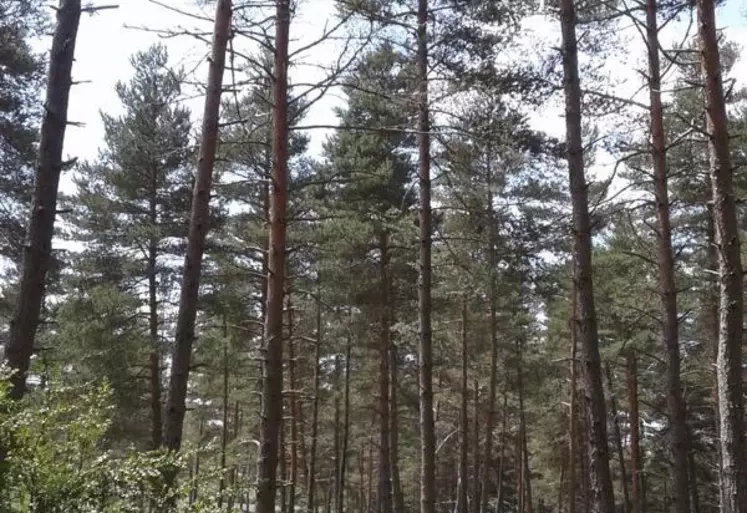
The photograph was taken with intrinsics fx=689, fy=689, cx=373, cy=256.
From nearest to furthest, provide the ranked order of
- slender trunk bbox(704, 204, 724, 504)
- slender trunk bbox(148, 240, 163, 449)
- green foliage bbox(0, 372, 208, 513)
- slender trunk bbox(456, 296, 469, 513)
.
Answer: green foliage bbox(0, 372, 208, 513) → slender trunk bbox(148, 240, 163, 449) → slender trunk bbox(704, 204, 724, 504) → slender trunk bbox(456, 296, 469, 513)

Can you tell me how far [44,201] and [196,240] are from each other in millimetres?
1486

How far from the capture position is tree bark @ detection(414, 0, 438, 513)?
33.0 feet

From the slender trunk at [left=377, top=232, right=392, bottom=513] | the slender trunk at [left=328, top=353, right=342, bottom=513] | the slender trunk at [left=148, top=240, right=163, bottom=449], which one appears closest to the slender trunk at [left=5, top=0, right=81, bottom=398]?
the slender trunk at [left=148, top=240, right=163, bottom=449]

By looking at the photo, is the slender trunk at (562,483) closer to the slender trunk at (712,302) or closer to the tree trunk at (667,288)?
the slender trunk at (712,302)

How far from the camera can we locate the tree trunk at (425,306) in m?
10.0

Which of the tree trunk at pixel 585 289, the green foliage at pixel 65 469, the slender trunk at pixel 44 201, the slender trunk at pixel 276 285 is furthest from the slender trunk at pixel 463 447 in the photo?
the green foliage at pixel 65 469

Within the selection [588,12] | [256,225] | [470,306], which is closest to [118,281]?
[256,225]

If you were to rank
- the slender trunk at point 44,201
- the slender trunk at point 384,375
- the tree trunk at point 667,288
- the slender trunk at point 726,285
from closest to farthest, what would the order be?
1. the slender trunk at point 44,201
2. the slender trunk at point 726,285
3. the tree trunk at point 667,288
4. the slender trunk at point 384,375

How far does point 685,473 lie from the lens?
32.0ft

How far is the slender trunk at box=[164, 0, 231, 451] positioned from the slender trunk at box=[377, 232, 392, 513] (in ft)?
32.0

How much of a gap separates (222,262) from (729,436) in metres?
12.6

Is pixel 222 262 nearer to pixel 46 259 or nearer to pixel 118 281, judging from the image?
pixel 118 281

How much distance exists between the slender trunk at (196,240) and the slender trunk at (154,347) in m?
8.66

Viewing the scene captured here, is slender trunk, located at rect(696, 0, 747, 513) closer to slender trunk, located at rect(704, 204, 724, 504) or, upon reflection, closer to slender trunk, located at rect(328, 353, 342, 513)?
slender trunk, located at rect(704, 204, 724, 504)
